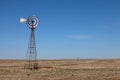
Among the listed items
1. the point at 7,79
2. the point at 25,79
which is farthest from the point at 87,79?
the point at 7,79

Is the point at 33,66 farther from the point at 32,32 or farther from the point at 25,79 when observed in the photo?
the point at 25,79

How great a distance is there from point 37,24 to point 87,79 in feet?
86.5

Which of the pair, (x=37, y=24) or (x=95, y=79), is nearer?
(x=95, y=79)

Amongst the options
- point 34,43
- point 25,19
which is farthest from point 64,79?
point 25,19

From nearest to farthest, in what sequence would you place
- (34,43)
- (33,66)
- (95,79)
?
(95,79), (34,43), (33,66)

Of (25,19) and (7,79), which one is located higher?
(25,19)

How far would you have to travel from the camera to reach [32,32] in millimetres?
52906

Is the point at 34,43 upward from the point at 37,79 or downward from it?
upward

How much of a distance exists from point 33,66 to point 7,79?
25.7 metres

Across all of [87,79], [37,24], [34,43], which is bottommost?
[87,79]

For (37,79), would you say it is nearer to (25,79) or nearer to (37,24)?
(25,79)

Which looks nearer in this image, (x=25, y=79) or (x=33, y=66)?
(x=25, y=79)

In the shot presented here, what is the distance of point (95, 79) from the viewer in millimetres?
28922

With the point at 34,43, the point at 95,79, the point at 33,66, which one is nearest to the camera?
the point at 95,79
